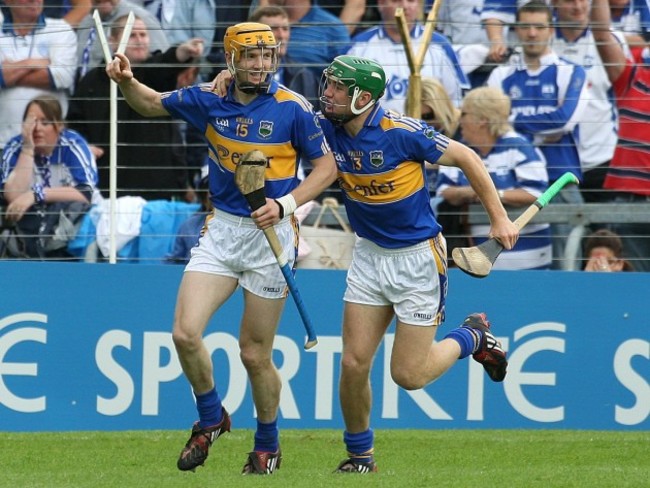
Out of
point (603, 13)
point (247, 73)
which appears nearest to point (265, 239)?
point (247, 73)

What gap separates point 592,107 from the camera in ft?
34.0

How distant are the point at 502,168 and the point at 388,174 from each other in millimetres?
3093

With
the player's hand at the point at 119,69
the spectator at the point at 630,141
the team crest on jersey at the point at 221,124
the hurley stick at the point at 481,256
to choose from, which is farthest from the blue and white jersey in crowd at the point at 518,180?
the player's hand at the point at 119,69

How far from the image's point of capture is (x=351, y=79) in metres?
6.76

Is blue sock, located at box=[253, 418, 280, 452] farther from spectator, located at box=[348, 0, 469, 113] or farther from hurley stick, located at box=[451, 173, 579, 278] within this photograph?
spectator, located at box=[348, 0, 469, 113]

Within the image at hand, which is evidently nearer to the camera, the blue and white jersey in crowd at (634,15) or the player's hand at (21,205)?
the player's hand at (21,205)

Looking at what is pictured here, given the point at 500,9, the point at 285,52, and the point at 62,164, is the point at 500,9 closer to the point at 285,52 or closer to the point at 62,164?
the point at 285,52

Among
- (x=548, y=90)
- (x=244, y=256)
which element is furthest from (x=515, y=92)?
(x=244, y=256)

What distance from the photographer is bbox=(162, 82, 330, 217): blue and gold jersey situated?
7.11 meters

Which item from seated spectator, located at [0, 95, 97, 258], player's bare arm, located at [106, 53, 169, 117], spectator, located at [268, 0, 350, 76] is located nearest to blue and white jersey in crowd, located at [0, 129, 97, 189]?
seated spectator, located at [0, 95, 97, 258]

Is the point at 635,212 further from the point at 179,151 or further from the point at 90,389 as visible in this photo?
the point at 90,389

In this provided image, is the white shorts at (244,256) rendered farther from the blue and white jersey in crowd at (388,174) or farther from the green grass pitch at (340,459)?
the green grass pitch at (340,459)

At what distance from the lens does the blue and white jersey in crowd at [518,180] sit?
982cm

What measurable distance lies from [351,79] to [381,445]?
2923 mm
